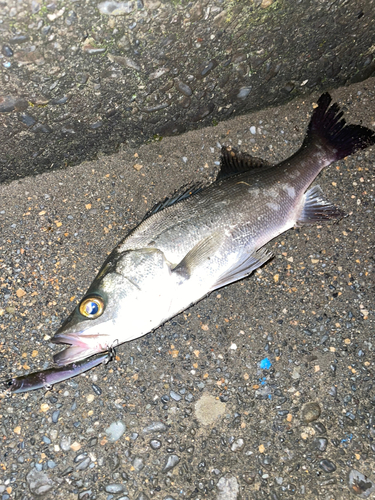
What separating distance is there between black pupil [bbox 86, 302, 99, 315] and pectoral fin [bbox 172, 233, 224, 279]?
1.96ft

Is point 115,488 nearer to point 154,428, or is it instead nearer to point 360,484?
point 154,428

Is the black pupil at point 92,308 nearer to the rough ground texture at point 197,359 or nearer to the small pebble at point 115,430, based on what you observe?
the rough ground texture at point 197,359

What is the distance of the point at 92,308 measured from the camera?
8.85 feet

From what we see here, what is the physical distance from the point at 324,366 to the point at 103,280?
1926 millimetres

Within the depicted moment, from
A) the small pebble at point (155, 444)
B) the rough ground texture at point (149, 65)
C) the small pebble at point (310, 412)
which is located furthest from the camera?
the small pebble at point (310, 412)

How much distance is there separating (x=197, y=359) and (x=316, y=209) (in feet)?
5.39

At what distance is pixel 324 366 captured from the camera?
10.7 ft

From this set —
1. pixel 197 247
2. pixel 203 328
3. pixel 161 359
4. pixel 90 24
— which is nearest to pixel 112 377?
pixel 161 359

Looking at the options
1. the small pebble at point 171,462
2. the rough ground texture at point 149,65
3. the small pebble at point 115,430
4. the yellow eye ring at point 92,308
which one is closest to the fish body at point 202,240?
the yellow eye ring at point 92,308

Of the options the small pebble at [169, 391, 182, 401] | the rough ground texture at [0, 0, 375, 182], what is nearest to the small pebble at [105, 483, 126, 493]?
the small pebble at [169, 391, 182, 401]

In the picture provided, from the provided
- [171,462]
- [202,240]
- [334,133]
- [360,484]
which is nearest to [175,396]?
Result: [171,462]

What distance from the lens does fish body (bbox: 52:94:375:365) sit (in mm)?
2715

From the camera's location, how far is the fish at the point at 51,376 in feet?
9.62

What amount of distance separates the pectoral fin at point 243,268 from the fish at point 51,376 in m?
1.01
